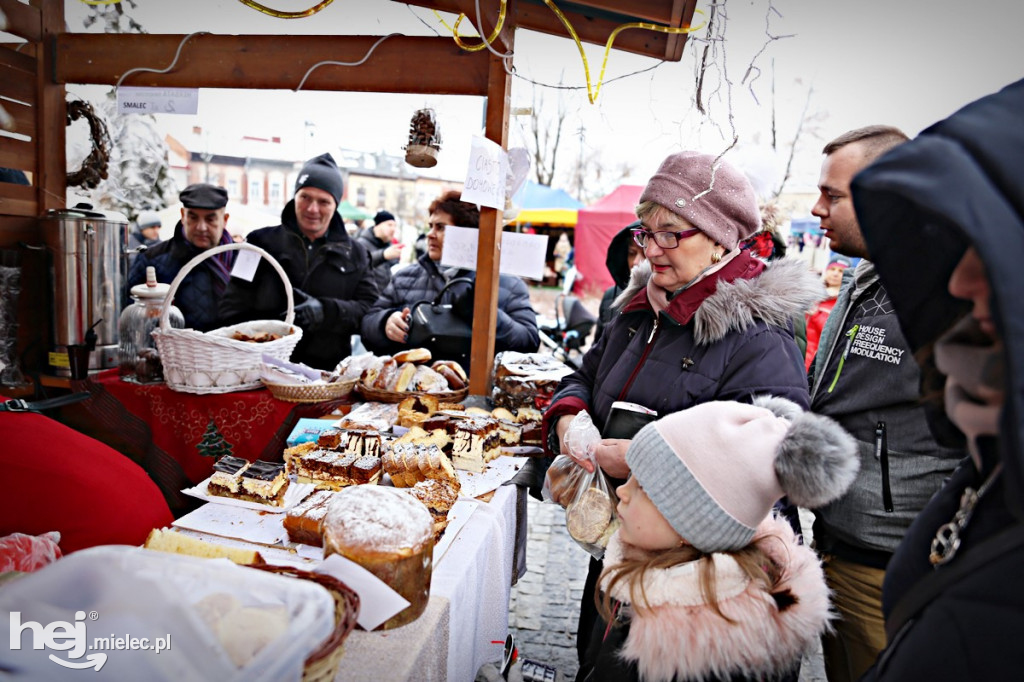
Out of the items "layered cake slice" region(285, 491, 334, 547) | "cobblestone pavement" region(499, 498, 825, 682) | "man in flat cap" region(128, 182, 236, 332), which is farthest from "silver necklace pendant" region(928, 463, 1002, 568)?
"man in flat cap" region(128, 182, 236, 332)

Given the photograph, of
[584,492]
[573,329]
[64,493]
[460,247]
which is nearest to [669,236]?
[584,492]

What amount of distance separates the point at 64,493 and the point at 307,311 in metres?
1.90

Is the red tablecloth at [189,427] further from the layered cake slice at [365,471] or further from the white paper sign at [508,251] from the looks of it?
the white paper sign at [508,251]

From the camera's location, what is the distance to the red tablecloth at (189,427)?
2578 millimetres

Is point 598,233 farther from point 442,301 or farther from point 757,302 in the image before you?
point 757,302

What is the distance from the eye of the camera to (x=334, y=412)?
2.74 metres

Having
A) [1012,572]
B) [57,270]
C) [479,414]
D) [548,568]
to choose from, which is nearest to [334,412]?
[479,414]

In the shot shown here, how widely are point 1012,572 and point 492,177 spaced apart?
2.56m

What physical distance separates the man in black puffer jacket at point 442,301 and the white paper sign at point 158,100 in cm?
147

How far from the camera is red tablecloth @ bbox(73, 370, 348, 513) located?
102 inches

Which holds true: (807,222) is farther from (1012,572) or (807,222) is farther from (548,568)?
(1012,572)

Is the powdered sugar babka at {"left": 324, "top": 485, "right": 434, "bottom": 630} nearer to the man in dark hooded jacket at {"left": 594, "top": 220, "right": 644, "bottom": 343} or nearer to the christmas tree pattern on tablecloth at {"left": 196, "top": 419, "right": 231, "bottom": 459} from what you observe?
the christmas tree pattern on tablecloth at {"left": 196, "top": 419, "right": 231, "bottom": 459}

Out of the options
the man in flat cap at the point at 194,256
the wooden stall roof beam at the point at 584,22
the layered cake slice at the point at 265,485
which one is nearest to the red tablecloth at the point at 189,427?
the layered cake slice at the point at 265,485

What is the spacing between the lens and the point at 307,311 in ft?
11.2
